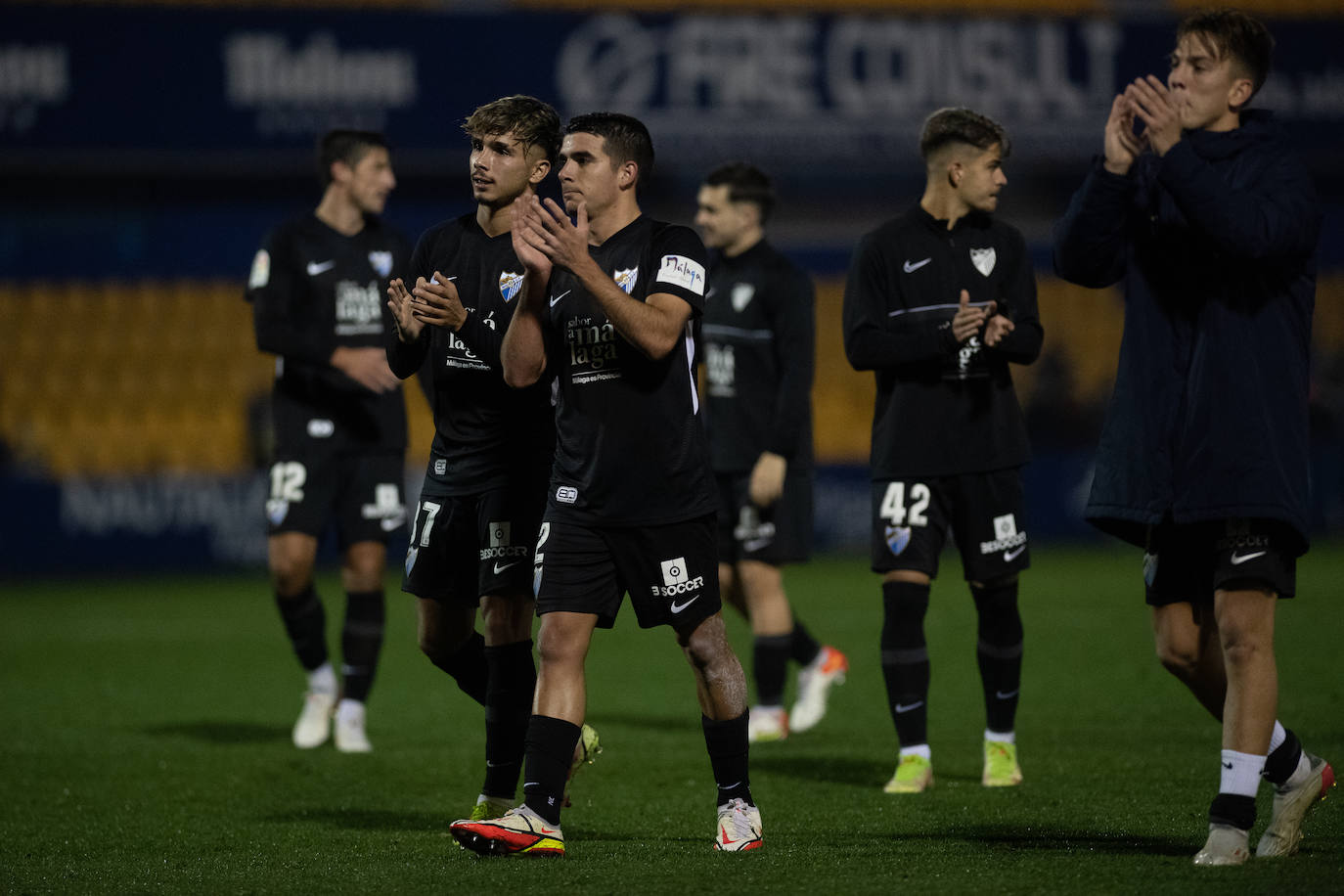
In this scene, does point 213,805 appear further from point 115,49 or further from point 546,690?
point 115,49

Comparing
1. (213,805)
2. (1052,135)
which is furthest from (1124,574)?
(213,805)

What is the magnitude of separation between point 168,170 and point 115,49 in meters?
1.32

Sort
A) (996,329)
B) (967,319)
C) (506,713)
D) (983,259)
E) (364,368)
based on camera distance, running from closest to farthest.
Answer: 1. (506,713)
2. (967,319)
3. (996,329)
4. (983,259)
5. (364,368)

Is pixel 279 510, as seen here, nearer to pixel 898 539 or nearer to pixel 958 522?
pixel 898 539

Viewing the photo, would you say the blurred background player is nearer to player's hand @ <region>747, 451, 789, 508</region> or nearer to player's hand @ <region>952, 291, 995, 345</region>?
player's hand @ <region>952, 291, 995, 345</region>

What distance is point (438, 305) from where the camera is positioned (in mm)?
4848

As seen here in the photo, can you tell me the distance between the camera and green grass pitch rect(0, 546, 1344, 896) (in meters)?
4.41

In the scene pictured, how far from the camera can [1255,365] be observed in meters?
4.27

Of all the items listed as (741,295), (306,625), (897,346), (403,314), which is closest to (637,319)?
(403,314)

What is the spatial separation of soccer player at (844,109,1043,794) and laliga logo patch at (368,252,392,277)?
2.43 m

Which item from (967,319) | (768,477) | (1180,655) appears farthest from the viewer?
(768,477)

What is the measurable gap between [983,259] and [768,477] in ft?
5.30

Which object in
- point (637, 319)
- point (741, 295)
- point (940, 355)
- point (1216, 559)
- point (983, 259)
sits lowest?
point (1216, 559)

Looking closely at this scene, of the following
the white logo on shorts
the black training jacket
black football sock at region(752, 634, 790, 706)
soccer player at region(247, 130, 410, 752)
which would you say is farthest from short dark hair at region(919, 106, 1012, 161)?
soccer player at region(247, 130, 410, 752)
